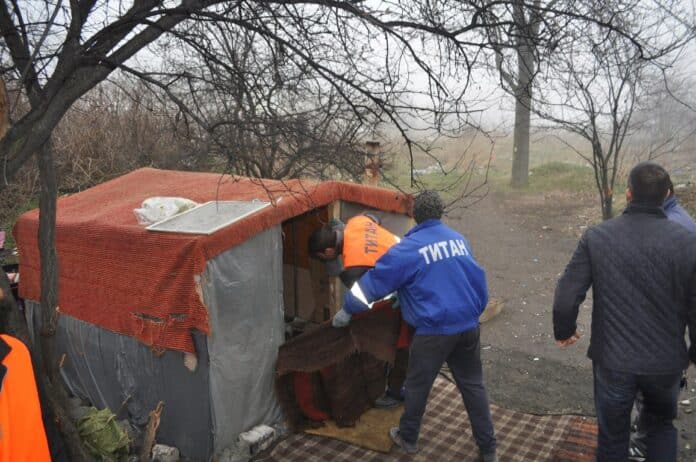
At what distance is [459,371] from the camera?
372cm

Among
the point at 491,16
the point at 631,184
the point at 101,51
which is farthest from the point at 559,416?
the point at 101,51

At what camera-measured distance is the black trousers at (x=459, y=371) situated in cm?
355

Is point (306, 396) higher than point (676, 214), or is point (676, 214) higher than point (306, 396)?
point (676, 214)

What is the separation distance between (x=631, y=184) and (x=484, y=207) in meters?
13.4

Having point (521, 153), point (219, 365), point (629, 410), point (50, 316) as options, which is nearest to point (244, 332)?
point (219, 365)

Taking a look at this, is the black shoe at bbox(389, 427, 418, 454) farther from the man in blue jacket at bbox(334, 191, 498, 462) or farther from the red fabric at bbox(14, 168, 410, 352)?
the red fabric at bbox(14, 168, 410, 352)

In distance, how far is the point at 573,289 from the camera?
3.01 meters

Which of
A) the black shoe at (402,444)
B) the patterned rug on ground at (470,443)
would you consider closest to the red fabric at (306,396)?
the patterned rug on ground at (470,443)

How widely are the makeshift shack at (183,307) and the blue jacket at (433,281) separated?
0.87 meters

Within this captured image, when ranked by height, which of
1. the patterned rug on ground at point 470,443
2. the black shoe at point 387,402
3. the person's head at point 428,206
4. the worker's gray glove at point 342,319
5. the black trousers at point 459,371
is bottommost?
the patterned rug on ground at point 470,443

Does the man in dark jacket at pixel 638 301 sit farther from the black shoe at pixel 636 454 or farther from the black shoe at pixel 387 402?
the black shoe at pixel 387 402

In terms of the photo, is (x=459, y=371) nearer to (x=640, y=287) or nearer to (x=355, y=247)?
(x=355, y=247)

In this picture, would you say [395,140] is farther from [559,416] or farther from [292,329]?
[559,416]

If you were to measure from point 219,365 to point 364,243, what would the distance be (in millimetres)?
1399
